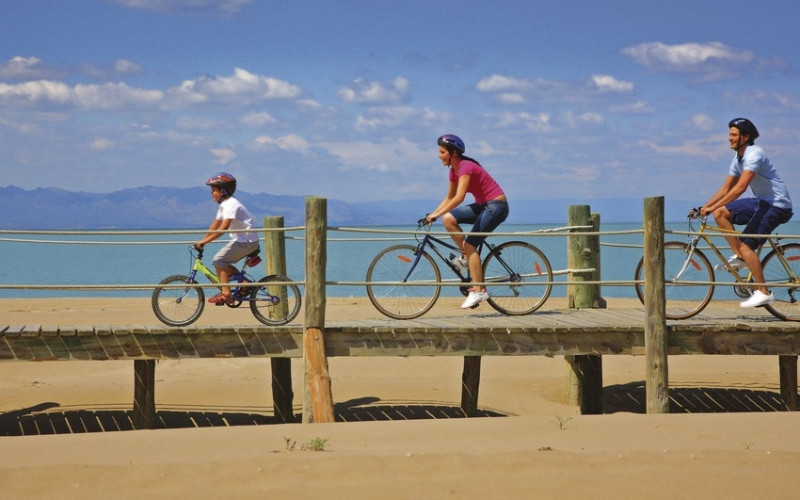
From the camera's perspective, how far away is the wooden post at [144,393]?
10.5 meters

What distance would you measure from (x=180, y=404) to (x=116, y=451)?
5494 mm

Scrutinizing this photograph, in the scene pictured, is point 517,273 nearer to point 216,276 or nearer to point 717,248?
point 717,248

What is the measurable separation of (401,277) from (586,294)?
8.91 feet

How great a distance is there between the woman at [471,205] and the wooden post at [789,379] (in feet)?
13.7

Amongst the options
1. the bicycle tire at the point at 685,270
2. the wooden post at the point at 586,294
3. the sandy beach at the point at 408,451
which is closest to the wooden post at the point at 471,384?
the sandy beach at the point at 408,451

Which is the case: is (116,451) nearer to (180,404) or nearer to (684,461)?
(684,461)

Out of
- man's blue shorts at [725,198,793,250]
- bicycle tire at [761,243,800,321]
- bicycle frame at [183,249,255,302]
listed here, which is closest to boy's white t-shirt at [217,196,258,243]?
bicycle frame at [183,249,255,302]

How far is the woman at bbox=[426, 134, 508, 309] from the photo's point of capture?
9852 millimetres

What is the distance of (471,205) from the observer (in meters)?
9.98

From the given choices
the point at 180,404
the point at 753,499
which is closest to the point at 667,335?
the point at 753,499

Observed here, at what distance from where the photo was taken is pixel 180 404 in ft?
41.3

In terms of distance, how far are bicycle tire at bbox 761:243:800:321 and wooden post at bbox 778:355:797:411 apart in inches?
70.3

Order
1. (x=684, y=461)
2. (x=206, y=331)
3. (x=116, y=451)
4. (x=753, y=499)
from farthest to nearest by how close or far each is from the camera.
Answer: (x=206, y=331) < (x=116, y=451) < (x=684, y=461) < (x=753, y=499)

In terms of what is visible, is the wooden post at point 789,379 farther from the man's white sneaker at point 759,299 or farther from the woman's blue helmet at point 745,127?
the woman's blue helmet at point 745,127
